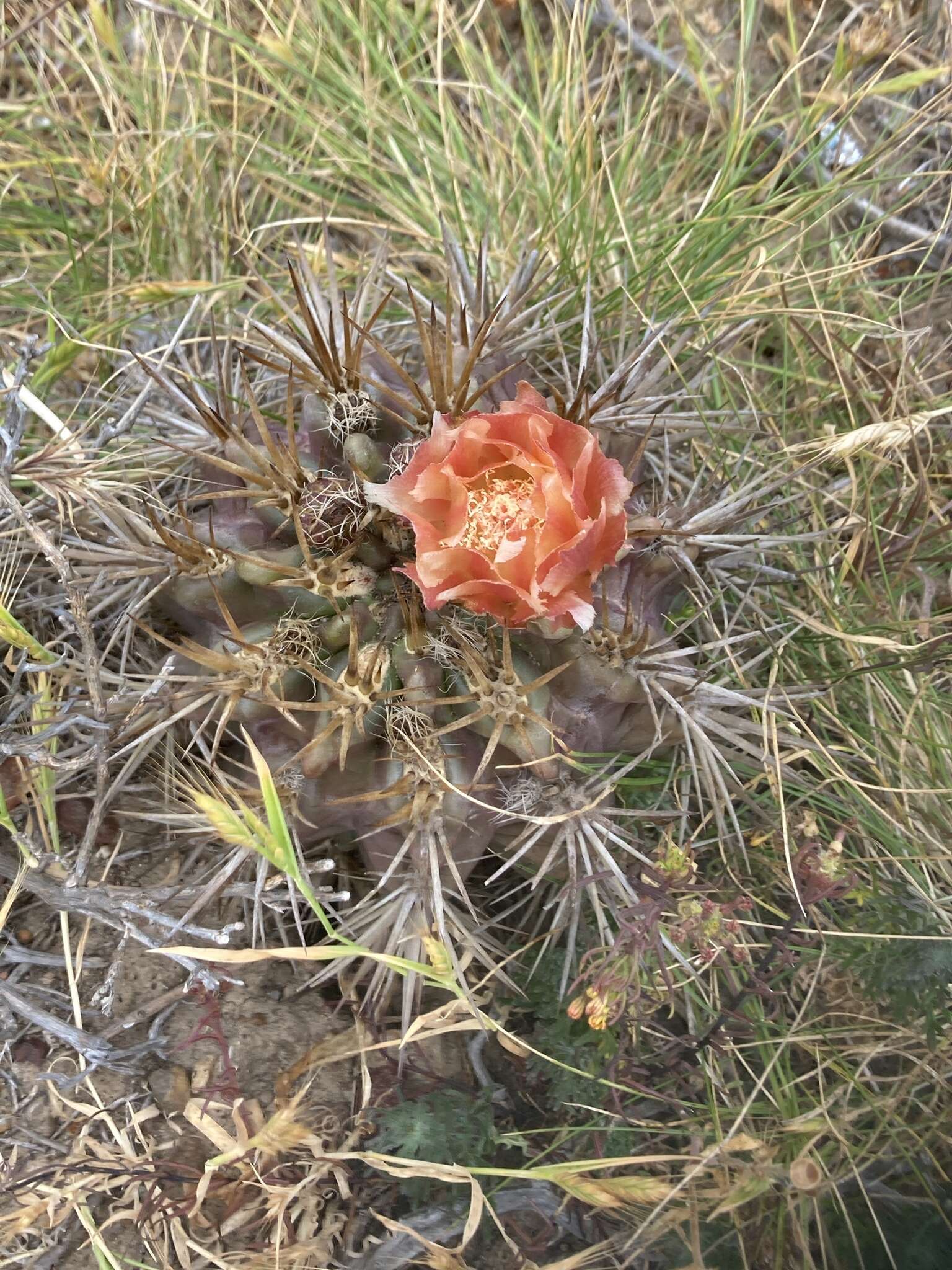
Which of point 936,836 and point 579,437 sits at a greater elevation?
point 579,437

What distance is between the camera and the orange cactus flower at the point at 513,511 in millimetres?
1078

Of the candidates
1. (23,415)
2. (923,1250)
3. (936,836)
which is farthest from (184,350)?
(923,1250)

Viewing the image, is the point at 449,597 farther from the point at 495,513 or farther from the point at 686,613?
the point at 686,613

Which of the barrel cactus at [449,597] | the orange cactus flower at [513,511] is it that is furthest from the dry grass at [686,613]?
the orange cactus flower at [513,511]

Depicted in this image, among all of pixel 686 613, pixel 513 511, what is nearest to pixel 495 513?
pixel 513 511

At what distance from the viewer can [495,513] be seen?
114 cm

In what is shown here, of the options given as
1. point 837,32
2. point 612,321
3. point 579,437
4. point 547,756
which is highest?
point 837,32

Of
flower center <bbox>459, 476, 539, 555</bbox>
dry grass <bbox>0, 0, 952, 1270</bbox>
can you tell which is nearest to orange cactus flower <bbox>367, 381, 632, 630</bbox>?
flower center <bbox>459, 476, 539, 555</bbox>

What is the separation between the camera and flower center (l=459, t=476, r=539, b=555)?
1.12 m

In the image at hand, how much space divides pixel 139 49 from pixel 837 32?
159cm

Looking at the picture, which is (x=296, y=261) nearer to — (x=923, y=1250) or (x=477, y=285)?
(x=477, y=285)

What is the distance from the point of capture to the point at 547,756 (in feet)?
4.08

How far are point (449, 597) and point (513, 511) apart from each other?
5.0 inches

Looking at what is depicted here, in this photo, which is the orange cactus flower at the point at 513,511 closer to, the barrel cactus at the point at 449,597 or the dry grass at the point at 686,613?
the barrel cactus at the point at 449,597
